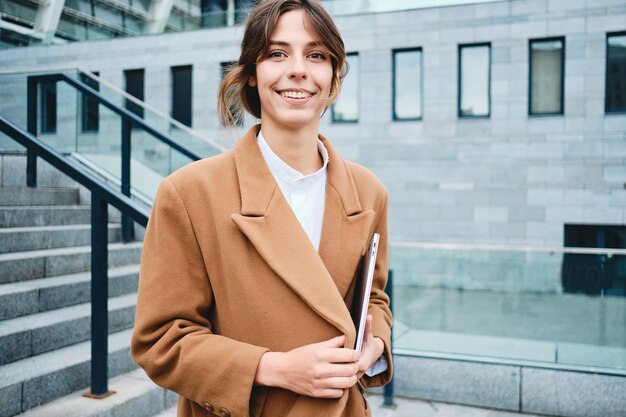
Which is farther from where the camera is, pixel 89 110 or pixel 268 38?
pixel 89 110

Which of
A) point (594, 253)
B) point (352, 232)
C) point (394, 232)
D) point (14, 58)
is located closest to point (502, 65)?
point (394, 232)

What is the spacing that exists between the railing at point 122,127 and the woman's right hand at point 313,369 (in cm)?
485

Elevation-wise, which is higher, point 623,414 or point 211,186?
point 211,186

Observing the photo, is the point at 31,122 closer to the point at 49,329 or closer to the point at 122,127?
the point at 122,127

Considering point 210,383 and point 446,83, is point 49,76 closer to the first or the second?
point 210,383

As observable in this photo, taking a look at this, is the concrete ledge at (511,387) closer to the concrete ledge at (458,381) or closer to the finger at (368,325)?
the concrete ledge at (458,381)

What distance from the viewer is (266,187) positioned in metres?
1.63

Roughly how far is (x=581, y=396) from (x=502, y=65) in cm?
1150

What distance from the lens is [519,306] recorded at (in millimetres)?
5316

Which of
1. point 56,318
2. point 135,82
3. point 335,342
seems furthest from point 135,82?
point 335,342

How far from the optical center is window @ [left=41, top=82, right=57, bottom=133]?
6.45 metres

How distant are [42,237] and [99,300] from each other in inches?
82.7

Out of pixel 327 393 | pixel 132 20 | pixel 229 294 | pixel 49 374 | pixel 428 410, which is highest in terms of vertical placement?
pixel 132 20

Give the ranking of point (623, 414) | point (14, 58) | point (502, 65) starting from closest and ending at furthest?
point (623, 414)
point (502, 65)
point (14, 58)
